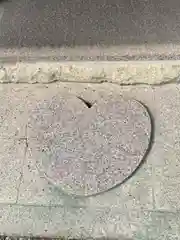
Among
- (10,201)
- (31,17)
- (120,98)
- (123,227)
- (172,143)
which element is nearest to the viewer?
(123,227)

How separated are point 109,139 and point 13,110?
0.59m

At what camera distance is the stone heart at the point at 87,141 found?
1719mm

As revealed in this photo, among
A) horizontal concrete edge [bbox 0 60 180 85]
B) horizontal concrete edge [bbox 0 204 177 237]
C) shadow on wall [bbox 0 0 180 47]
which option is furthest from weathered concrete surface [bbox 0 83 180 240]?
shadow on wall [bbox 0 0 180 47]

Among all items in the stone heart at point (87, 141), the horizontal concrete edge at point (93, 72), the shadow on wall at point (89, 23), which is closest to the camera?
the stone heart at point (87, 141)

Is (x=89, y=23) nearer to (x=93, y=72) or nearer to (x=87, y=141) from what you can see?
(x=93, y=72)

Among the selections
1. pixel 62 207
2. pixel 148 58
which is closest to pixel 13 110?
pixel 62 207

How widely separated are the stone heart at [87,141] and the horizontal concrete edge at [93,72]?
150mm

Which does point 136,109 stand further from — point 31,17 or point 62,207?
point 31,17

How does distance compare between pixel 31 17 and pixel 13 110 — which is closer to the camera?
pixel 13 110

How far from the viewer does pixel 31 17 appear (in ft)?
7.96

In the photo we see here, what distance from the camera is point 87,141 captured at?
1827mm

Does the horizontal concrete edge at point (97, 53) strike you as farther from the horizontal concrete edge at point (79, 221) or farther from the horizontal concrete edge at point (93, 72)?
the horizontal concrete edge at point (79, 221)

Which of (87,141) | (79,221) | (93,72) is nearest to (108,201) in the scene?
(79,221)

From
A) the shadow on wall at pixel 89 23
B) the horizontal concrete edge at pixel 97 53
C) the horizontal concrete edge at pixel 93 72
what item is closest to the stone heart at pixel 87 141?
the horizontal concrete edge at pixel 93 72
